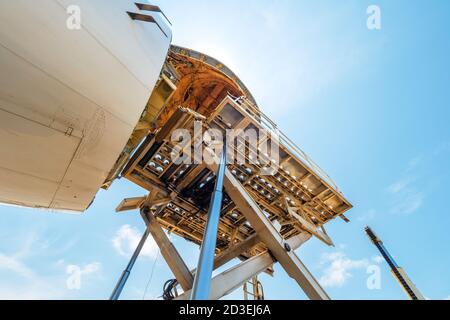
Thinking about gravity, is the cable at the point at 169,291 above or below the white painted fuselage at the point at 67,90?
below

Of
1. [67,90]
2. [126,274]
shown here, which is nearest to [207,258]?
[67,90]

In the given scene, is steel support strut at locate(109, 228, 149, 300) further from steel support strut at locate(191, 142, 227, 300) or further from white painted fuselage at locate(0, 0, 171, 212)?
steel support strut at locate(191, 142, 227, 300)

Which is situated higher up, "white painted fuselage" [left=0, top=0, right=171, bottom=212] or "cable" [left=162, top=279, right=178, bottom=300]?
"white painted fuselage" [left=0, top=0, right=171, bottom=212]

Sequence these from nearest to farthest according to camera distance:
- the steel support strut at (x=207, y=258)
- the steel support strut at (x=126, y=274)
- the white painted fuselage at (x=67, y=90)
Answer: the white painted fuselage at (x=67, y=90)
the steel support strut at (x=207, y=258)
the steel support strut at (x=126, y=274)

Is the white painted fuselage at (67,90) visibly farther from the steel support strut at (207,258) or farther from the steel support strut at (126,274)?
the steel support strut at (126,274)

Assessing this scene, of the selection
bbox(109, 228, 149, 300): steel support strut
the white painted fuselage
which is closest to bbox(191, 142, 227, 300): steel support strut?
the white painted fuselage

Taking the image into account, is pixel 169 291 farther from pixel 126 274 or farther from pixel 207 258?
pixel 207 258

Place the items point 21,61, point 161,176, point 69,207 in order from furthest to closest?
1. point 161,176
2. point 69,207
3. point 21,61

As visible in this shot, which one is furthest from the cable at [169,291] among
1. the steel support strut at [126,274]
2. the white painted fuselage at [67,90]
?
the white painted fuselage at [67,90]

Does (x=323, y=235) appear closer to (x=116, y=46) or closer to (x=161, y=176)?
(x=161, y=176)

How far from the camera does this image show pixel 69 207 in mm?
4195

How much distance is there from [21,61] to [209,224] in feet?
10.5
